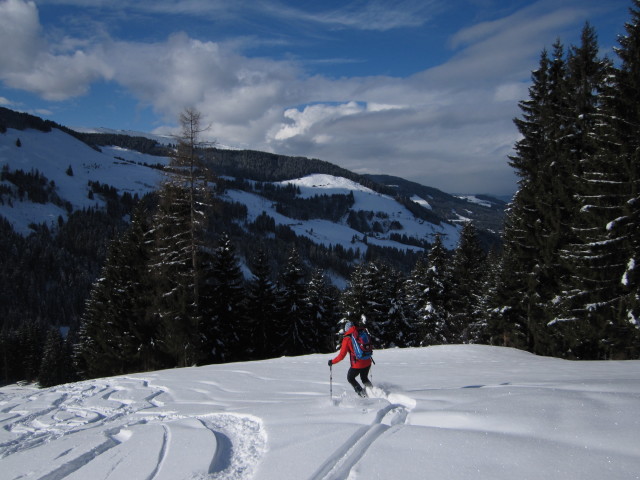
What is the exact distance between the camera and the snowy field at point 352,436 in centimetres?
402

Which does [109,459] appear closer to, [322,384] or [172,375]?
[322,384]

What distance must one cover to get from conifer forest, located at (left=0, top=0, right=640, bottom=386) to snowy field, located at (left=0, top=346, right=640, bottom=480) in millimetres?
5768

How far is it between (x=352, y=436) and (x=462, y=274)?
102 feet

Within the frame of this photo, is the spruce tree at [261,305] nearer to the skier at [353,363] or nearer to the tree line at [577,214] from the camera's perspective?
the tree line at [577,214]

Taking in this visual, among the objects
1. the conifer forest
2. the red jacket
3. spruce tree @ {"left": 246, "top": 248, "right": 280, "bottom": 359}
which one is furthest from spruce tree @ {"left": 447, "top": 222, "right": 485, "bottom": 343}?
the red jacket

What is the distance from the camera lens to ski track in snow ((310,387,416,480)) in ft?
13.7

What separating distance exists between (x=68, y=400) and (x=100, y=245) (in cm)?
15117

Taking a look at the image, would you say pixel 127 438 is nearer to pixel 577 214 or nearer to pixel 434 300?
pixel 577 214

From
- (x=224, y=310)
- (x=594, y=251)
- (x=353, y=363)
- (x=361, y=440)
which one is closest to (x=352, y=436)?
(x=361, y=440)

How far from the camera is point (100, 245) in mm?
141500

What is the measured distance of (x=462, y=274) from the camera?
33.5 meters

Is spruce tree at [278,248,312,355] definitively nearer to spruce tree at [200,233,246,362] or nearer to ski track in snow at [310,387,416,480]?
spruce tree at [200,233,246,362]

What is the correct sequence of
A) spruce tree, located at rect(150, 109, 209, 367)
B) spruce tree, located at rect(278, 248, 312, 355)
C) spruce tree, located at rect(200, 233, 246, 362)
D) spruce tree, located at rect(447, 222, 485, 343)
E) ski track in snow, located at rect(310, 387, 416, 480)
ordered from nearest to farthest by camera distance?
ski track in snow, located at rect(310, 387, 416, 480), spruce tree, located at rect(150, 109, 209, 367), spruce tree, located at rect(200, 233, 246, 362), spruce tree, located at rect(278, 248, 312, 355), spruce tree, located at rect(447, 222, 485, 343)

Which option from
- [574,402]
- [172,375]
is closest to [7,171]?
[172,375]
